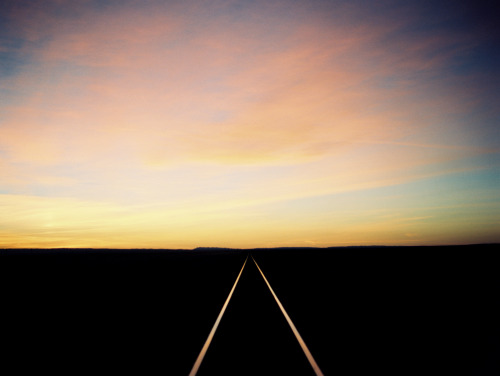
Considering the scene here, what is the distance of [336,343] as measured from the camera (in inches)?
327

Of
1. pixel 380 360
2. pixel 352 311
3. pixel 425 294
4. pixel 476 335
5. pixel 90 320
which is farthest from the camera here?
pixel 425 294

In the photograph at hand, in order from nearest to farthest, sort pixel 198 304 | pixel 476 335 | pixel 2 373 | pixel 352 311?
pixel 2 373
pixel 476 335
pixel 352 311
pixel 198 304

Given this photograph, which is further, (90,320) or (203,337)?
(90,320)

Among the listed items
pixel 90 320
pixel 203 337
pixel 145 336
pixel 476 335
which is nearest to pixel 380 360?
pixel 476 335

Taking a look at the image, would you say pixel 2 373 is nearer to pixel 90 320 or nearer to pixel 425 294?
pixel 90 320

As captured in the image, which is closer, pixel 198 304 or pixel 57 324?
pixel 57 324

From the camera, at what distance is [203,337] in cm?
898

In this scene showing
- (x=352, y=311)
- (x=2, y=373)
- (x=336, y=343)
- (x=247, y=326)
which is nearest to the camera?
(x=2, y=373)

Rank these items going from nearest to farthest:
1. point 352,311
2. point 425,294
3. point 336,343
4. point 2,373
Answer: point 2,373
point 336,343
point 352,311
point 425,294

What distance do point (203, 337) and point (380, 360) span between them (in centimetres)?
361

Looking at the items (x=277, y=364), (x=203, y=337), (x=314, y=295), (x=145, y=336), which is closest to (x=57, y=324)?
(x=145, y=336)

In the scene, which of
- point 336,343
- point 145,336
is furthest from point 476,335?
point 145,336

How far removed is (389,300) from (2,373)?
39.5 feet

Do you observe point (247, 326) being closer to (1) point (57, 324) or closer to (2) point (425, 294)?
(1) point (57, 324)
